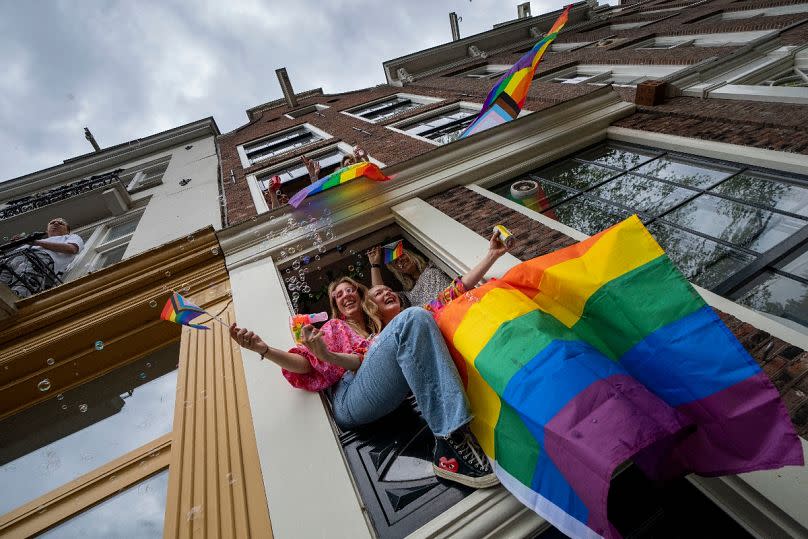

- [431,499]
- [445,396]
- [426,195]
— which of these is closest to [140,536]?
[431,499]

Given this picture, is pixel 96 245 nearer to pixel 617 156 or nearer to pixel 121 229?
pixel 121 229

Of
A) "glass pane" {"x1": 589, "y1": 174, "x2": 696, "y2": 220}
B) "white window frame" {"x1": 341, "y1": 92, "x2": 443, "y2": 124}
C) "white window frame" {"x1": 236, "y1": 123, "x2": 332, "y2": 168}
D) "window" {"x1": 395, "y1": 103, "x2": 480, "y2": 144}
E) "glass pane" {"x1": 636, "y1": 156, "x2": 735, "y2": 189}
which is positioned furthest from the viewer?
"white window frame" {"x1": 341, "y1": 92, "x2": 443, "y2": 124}

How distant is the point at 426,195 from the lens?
521 cm

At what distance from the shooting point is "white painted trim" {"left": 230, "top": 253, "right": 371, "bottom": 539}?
2203 mm

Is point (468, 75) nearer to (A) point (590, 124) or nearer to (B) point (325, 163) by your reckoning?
(B) point (325, 163)

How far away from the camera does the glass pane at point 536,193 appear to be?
4.83 metres

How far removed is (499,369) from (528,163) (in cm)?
434

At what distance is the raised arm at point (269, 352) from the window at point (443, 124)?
6309 millimetres

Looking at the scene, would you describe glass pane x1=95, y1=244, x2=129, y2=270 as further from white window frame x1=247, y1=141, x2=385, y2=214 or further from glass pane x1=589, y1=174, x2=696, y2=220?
glass pane x1=589, y1=174, x2=696, y2=220

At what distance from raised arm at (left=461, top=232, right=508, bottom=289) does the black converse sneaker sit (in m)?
1.17

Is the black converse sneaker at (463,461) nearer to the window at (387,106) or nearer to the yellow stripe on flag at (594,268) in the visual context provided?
the yellow stripe on flag at (594,268)

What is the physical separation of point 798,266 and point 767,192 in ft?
4.22

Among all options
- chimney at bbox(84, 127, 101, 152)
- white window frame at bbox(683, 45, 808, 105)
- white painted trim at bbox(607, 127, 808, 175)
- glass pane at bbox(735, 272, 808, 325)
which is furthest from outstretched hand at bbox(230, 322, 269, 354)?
chimney at bbox(84, 127, 101, 152)

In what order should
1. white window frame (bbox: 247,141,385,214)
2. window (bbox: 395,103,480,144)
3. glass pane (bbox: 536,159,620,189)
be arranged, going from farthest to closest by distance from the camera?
window (bbox: 395,103,480,144)
white window frame (bbox: 247,141,385,214)
glass pane (bbox: 536,159,620,189)
